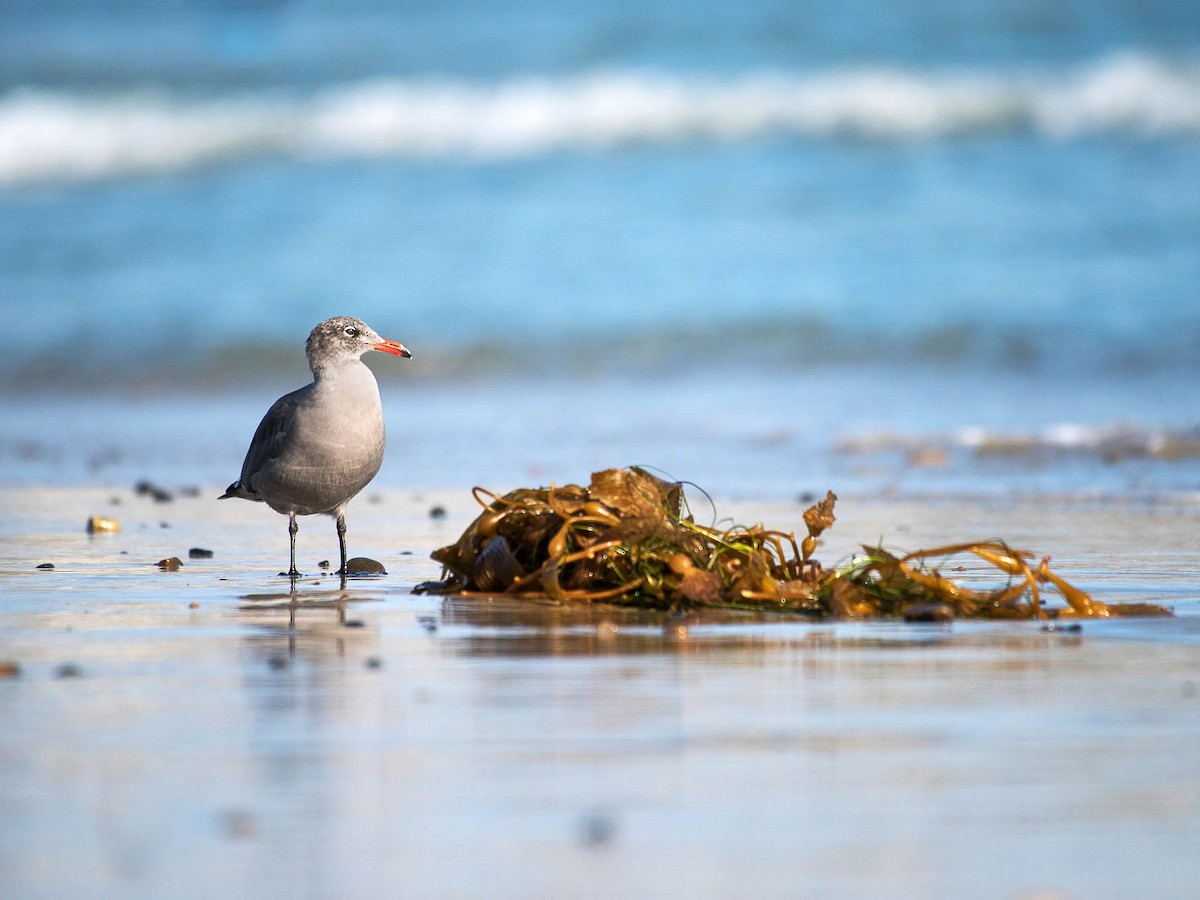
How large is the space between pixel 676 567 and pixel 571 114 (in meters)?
18.0

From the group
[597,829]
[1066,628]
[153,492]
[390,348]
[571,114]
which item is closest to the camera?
[597,829]

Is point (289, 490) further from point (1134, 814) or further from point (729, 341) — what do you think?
point (729, 341)

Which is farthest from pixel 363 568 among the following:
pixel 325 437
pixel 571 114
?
pixel 571 114

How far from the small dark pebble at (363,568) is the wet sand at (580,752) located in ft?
2.61

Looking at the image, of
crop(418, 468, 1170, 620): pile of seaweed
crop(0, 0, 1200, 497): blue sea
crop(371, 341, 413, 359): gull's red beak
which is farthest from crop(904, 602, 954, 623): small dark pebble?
crop(0, 0, 1200, 497): blue sea

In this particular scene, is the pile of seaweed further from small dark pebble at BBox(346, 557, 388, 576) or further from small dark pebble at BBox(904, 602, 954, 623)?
small dark pebble at BBox(346, 557, 388, 576)

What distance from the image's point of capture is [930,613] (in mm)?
3889

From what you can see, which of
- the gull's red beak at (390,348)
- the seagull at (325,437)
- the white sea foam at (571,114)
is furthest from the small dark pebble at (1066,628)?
the white sea foam at (571,114)

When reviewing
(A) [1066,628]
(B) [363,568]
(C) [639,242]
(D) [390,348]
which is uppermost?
(C) [639,242]

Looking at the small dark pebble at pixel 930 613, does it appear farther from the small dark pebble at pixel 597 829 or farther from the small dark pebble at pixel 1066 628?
the small dark pebble at pixel 597 829

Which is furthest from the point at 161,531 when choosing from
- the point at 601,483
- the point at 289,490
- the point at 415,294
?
the point at 415,294

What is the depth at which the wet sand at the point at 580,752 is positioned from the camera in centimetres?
190

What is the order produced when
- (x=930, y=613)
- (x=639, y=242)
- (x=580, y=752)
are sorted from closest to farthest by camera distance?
(x=580, y=752) → (x=930, y=613) → (x=639, y=242)

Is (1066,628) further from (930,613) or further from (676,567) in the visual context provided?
(676,567)
